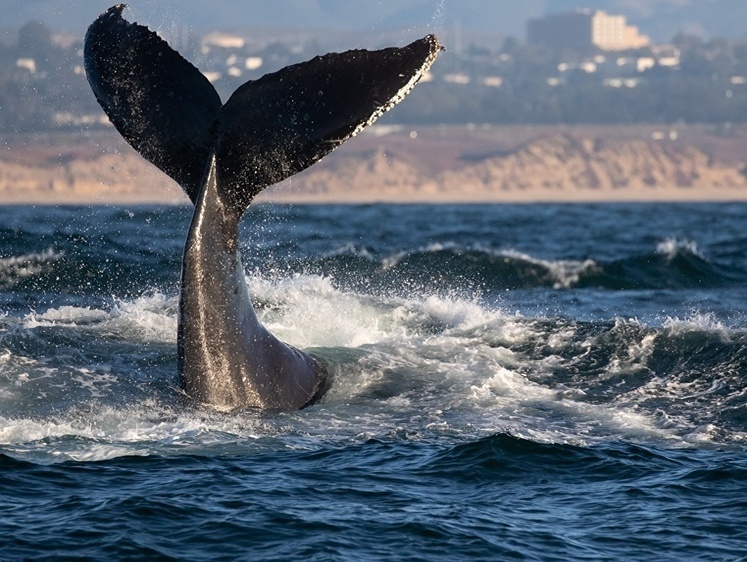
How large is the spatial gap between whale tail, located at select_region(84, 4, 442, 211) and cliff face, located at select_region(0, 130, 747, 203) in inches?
3385

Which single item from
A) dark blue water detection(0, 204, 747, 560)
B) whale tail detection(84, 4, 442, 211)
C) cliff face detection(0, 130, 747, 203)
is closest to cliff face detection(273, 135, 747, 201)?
cliff face detection(0, 130, 747, 203)

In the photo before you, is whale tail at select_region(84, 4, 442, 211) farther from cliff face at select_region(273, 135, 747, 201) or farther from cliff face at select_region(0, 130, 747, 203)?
cliff face at select_region(273, 135, 747, 201)

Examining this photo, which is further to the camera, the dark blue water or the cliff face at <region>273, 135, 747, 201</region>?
the cliff face at <region>273, 135, 747, 201</region>

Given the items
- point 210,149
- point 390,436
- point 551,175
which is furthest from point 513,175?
point 390,436

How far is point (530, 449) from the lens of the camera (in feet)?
34.5

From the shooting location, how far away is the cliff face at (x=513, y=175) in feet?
334

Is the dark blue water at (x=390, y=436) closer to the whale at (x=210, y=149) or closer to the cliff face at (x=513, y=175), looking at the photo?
the whale at (x=210, y=149)

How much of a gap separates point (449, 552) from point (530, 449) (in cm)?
225

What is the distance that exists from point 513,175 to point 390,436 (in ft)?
340

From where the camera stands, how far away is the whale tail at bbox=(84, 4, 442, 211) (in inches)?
419

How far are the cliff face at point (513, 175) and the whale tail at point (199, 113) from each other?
8599 centimetres

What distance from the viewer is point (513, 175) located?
113 meters

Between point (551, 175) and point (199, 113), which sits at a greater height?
point (551, 175)

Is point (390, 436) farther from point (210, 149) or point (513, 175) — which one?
point (513, 175)
